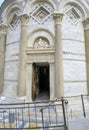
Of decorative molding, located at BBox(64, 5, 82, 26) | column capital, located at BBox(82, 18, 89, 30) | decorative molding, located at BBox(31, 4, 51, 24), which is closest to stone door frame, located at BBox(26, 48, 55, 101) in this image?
decorative molding, located at BBox(31, 4, 51, 24)

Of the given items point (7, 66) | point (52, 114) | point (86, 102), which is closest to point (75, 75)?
point (86, 102)

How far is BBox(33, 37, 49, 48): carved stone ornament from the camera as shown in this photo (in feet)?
36.0

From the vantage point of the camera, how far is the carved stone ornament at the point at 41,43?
1098 centimetres

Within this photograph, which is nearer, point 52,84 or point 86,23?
point 52,84

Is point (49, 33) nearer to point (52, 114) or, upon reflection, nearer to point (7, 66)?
point (7, 66)

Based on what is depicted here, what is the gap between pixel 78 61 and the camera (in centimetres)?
1091

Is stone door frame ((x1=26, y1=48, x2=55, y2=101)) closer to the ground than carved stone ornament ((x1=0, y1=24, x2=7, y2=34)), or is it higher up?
closer to the ground

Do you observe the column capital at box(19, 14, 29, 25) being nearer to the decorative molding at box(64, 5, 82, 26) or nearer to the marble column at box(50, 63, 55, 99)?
the decorative molding at box(64, 5, 82, 26)

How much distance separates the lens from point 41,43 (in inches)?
435

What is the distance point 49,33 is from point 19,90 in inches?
150

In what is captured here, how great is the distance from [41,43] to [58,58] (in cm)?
156

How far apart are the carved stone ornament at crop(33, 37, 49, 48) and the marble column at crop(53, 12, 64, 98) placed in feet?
2.49

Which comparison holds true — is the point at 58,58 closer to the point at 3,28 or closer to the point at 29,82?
the point at 29,82

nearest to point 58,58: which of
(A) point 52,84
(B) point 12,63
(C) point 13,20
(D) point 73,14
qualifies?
(A) point 52,84
